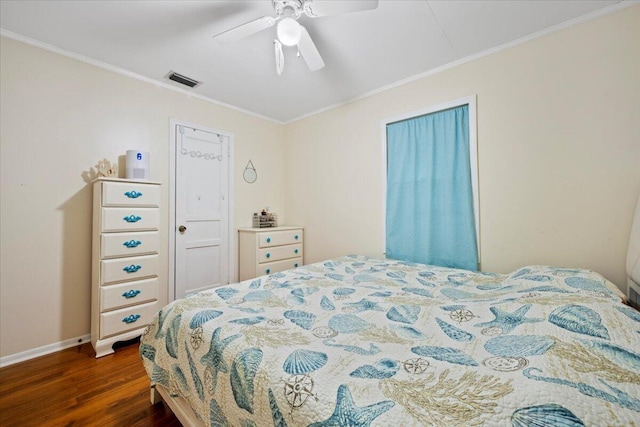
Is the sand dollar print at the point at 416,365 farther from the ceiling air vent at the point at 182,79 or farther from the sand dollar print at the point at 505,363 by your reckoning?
the ceiling air vent at the point at 182,79

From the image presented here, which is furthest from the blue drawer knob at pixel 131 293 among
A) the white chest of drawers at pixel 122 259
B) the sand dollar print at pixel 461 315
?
the sand dollar print at pixel 461 315

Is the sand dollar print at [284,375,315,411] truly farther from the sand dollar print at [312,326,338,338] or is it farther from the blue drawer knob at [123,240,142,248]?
the blue drawer knob at [123,240,142,248]

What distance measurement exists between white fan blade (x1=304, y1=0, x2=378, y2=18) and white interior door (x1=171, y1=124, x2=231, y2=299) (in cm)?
205

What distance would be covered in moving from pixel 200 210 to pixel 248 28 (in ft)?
6.64

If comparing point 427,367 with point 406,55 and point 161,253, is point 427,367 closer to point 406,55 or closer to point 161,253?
point 406,55

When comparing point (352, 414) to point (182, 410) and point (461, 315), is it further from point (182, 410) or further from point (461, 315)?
point (182, 410)

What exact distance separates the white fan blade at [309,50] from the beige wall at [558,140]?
1.13m

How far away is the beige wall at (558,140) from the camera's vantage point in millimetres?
1677

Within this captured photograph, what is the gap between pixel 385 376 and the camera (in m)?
0.72

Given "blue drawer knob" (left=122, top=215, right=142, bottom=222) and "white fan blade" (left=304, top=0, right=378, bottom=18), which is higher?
"white fan blade" (left=304, top=0, right=378, bottom=18)

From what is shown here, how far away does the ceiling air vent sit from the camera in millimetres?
2564

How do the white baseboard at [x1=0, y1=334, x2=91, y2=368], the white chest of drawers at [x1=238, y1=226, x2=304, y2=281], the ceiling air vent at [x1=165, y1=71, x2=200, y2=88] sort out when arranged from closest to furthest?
the white baseboard at [x1=0, y1=334, x2=91, y2=368], the ceiling air vent at [x1=165, y1=71, x2=200, y2=88], the white chest of drawers at [x1=238, y1=226, x2=304, y2=281]

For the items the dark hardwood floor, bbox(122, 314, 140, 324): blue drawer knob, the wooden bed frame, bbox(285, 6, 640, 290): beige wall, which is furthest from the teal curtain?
bbox(122, 314, 140, 324): blue drawer knob

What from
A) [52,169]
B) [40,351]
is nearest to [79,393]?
[40,351]
